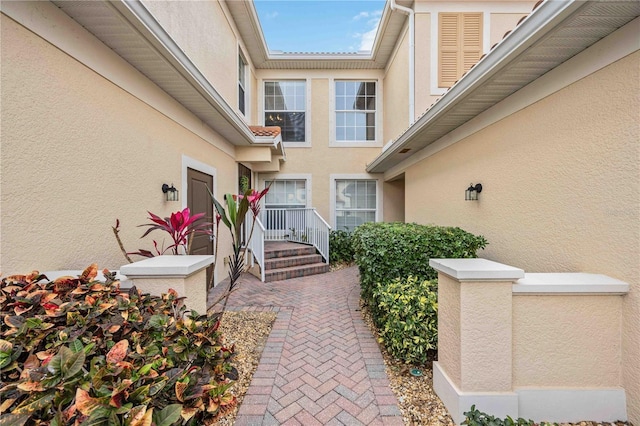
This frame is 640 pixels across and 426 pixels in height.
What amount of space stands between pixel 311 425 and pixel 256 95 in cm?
942

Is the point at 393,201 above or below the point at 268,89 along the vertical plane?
below

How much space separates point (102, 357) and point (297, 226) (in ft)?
22.4

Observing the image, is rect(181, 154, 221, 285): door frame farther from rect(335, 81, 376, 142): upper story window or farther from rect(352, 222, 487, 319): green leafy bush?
rect(335, 81, 376, 142): upper story window

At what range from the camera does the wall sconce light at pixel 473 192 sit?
3819mm

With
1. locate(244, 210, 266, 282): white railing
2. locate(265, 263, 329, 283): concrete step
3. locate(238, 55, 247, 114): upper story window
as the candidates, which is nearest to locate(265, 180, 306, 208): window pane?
locate(244, 210, 266, 282): white railing

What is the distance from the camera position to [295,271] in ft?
21.2

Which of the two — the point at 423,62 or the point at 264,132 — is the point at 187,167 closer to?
the point at 264,132

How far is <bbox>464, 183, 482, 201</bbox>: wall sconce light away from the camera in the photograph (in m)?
3.82

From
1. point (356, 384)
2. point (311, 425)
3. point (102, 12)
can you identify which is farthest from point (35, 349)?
point (102, 12)

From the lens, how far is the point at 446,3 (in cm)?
616

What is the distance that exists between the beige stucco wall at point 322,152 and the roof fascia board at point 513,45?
17.3 ft

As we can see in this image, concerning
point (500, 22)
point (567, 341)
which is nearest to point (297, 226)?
point (567, 341)

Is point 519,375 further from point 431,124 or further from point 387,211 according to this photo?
point 387,211

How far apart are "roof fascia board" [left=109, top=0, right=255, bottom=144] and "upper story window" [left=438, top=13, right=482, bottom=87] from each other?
5655 millimetres
